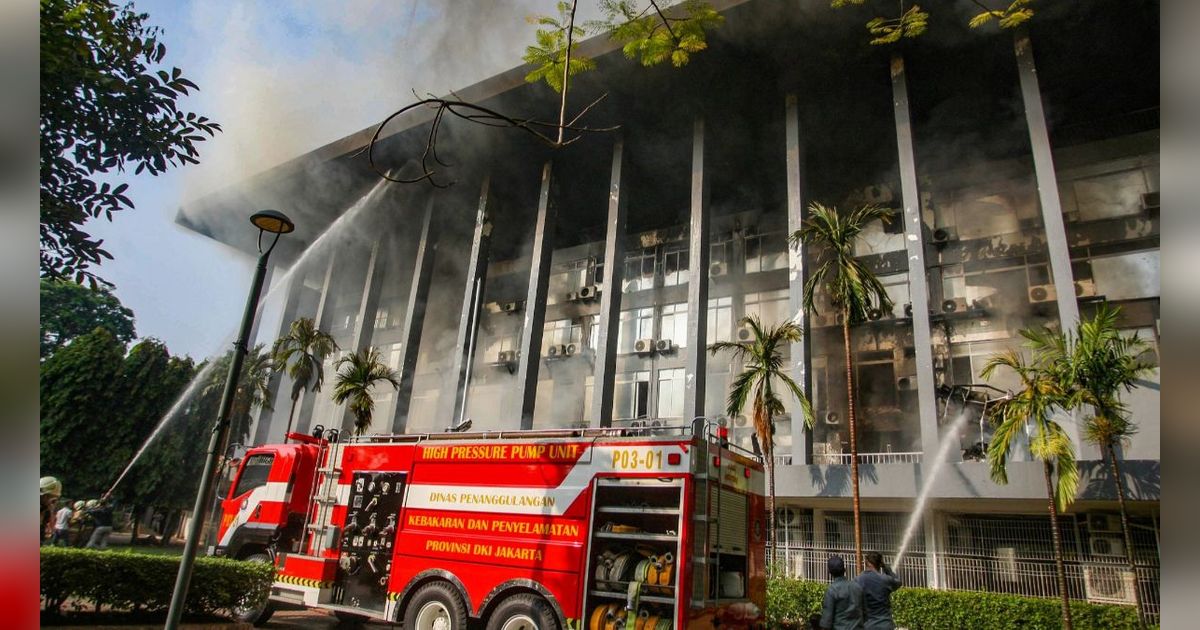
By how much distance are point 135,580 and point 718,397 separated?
20091mm

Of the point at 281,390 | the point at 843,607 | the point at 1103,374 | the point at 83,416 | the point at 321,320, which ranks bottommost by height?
the point at 843,607

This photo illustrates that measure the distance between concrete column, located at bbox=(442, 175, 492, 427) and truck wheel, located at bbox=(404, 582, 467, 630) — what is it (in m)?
17.6

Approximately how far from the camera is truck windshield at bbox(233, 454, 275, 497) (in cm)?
1155

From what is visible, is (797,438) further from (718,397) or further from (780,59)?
(780,59)

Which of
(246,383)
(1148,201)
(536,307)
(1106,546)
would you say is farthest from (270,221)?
(246,383)

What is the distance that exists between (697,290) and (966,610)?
475 inches

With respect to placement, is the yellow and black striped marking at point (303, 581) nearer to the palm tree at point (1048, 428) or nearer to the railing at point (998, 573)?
the railing at point (998, 573)

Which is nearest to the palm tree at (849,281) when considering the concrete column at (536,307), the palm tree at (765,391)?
the palm tree at (765,391)

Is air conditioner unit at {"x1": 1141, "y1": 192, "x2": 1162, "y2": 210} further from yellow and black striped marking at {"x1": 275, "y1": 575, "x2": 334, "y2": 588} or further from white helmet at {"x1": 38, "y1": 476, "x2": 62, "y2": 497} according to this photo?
white helmet at {"x1": 38, "y1": 476, "x2": 62, "y2": 497}

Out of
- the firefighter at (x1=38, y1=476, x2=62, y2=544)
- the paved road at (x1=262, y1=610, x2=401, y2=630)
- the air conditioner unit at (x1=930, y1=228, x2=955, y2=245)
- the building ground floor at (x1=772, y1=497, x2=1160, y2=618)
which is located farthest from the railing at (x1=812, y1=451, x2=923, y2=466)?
the firefighter at (x1=38, y1=476, x2=62, y2=544)

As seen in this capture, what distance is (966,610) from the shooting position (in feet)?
46.3

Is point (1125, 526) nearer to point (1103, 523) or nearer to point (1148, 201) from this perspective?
point (1103, 523)

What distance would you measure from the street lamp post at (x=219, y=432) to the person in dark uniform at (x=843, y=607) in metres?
6.52

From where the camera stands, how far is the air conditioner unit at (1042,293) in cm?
2073
